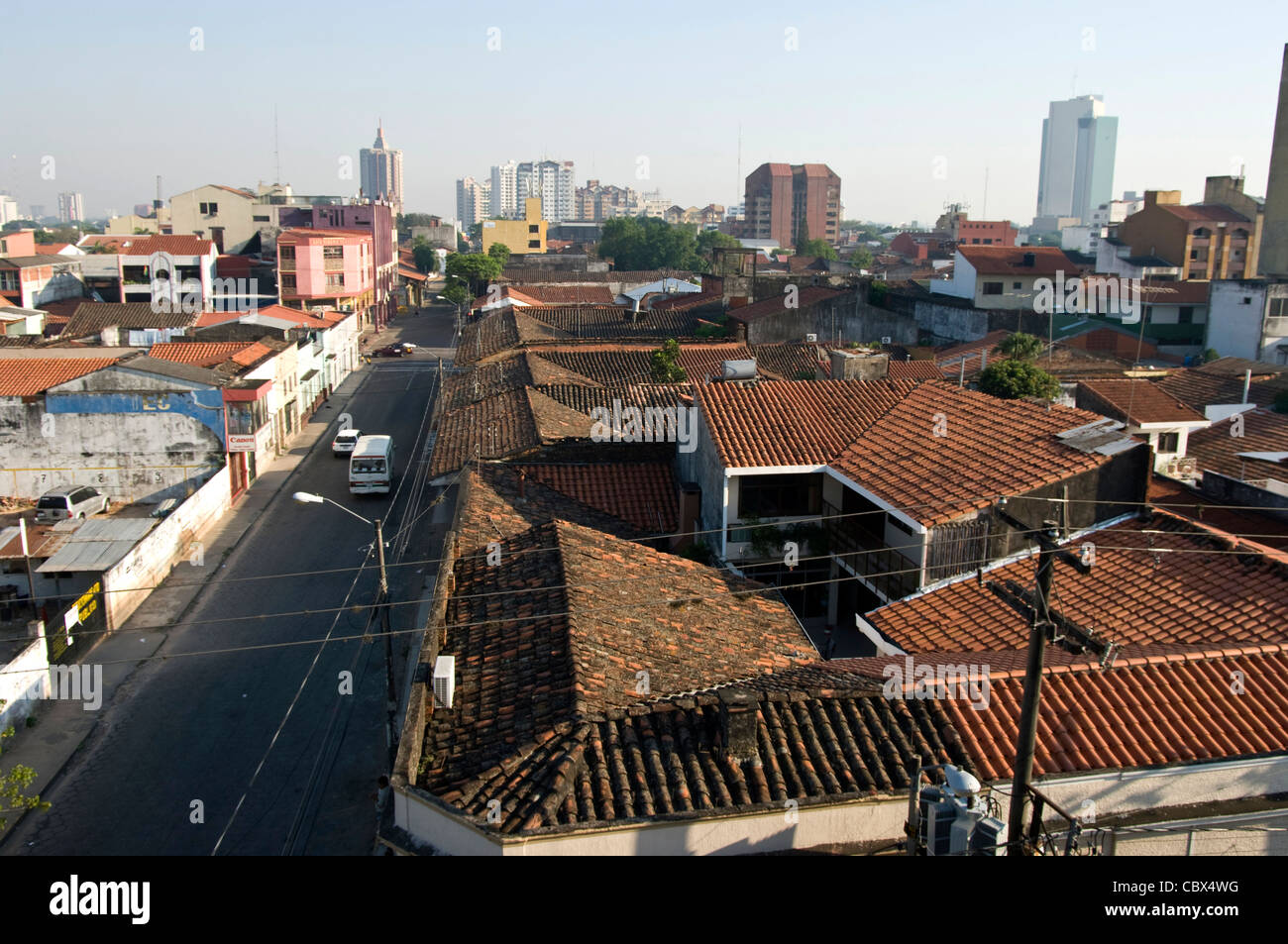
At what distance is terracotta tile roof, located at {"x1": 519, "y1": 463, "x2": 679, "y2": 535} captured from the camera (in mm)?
18953

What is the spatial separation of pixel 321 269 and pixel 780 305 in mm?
29830

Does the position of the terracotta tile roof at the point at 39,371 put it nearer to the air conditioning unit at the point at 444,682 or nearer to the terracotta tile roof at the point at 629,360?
the terracotta tile roof at the point at 629,360

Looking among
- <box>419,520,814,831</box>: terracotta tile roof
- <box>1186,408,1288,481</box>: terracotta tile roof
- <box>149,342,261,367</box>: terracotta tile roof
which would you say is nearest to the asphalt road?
<box>419,520,814,831</box>: terracotta tile roof

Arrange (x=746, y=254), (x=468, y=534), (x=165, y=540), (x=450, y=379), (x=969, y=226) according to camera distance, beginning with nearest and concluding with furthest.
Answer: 1. (x=468, y=534)
2. (x=165, y=540)
3. (x=450, y=379)
4. (x=746, y=254)
5. (x=969, y=226)

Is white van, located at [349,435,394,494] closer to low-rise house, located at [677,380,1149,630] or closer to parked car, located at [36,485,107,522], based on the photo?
parked car, located at [36,485,107,522]

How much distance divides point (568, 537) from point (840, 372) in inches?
443

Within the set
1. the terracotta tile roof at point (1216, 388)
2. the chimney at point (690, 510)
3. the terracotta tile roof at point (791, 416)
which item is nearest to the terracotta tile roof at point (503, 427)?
the chimney at point (690, 510)

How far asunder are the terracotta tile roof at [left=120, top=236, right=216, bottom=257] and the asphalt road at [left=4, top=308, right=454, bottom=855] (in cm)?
3908

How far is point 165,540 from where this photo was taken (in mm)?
22703

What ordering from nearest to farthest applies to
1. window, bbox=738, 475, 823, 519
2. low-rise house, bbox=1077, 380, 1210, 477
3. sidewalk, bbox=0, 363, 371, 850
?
1. sidewalk, bbox=0, 363, 371, 850
2. window, bbox=738, 475, 823, 519
3. low-rise house, bbox=1077, 380, 1210, 477

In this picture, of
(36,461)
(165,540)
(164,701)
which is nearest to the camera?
(164,701)

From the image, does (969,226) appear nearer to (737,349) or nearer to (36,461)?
(737,349)

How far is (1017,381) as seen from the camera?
981 inches

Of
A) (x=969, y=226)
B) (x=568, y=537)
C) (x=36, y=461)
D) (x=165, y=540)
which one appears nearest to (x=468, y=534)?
(x=568, y=537)
